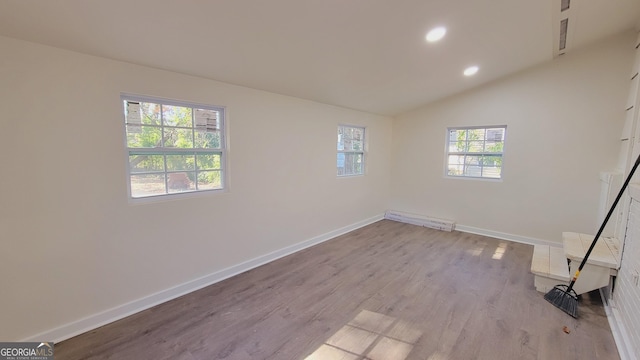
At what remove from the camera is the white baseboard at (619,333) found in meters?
1.95

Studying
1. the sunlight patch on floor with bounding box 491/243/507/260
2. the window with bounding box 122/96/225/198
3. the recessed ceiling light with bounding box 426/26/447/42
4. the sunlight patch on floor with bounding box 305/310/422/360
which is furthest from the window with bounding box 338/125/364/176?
the sunlight patch on floor with bounding box 305/310/422/360

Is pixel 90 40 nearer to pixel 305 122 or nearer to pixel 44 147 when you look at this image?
pixel 44 147

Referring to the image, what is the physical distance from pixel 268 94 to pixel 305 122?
2.48ft

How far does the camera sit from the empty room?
6.38ft

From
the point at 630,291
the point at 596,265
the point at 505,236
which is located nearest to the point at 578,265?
the point at 596,265

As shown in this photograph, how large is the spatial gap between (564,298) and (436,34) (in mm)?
2888

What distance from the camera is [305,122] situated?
13.0ft

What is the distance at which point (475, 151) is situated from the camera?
4.94 m

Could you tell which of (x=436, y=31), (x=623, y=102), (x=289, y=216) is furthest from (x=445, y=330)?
(x=623, y=102)

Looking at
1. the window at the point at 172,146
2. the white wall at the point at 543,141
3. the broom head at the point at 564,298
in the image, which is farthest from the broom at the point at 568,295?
the window at the point at 172,146

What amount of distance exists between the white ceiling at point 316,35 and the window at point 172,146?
401 millimetres

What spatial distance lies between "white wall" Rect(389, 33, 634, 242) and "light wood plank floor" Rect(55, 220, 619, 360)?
50.8 inches

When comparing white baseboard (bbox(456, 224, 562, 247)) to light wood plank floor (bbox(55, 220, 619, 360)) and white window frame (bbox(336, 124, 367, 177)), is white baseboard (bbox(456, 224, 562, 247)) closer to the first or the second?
light wood plank floor (bbox(55, 220, 619, 360))

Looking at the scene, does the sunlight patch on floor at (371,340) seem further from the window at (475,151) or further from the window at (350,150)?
the window at (475,151)
